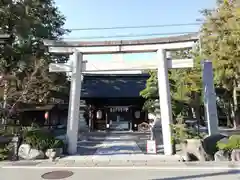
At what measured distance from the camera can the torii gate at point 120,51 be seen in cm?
1007

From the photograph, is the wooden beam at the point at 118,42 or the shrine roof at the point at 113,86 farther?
the shrine roof at the point at 113,86

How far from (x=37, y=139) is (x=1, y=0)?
9.86 metres

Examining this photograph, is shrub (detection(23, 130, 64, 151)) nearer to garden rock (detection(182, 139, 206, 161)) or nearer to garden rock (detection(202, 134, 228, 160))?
garden rock (detection(182, 139, 206, 161))

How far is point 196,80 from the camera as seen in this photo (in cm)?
1761

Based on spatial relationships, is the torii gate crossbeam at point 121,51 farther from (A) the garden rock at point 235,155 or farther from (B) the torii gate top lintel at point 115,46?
(A) the garden rock at point 235,155

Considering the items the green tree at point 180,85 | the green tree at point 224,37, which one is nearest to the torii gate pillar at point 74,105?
the green tree at point 224,37

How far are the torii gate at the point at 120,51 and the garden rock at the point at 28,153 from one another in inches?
57.4

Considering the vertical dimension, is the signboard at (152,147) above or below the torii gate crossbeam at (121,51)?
below

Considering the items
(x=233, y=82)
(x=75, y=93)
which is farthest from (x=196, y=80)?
(x=75, y=93)

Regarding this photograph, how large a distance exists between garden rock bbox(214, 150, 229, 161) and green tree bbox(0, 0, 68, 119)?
10.0m

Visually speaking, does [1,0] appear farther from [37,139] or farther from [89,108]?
[89,108]

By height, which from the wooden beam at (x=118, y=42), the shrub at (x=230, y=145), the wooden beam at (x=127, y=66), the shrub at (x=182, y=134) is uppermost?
the wooden beam at (x=118, y=42)

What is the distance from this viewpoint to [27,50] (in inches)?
640

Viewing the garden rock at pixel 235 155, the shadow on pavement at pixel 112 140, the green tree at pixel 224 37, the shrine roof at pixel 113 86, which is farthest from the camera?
the shrine roof at pixel 113 86
